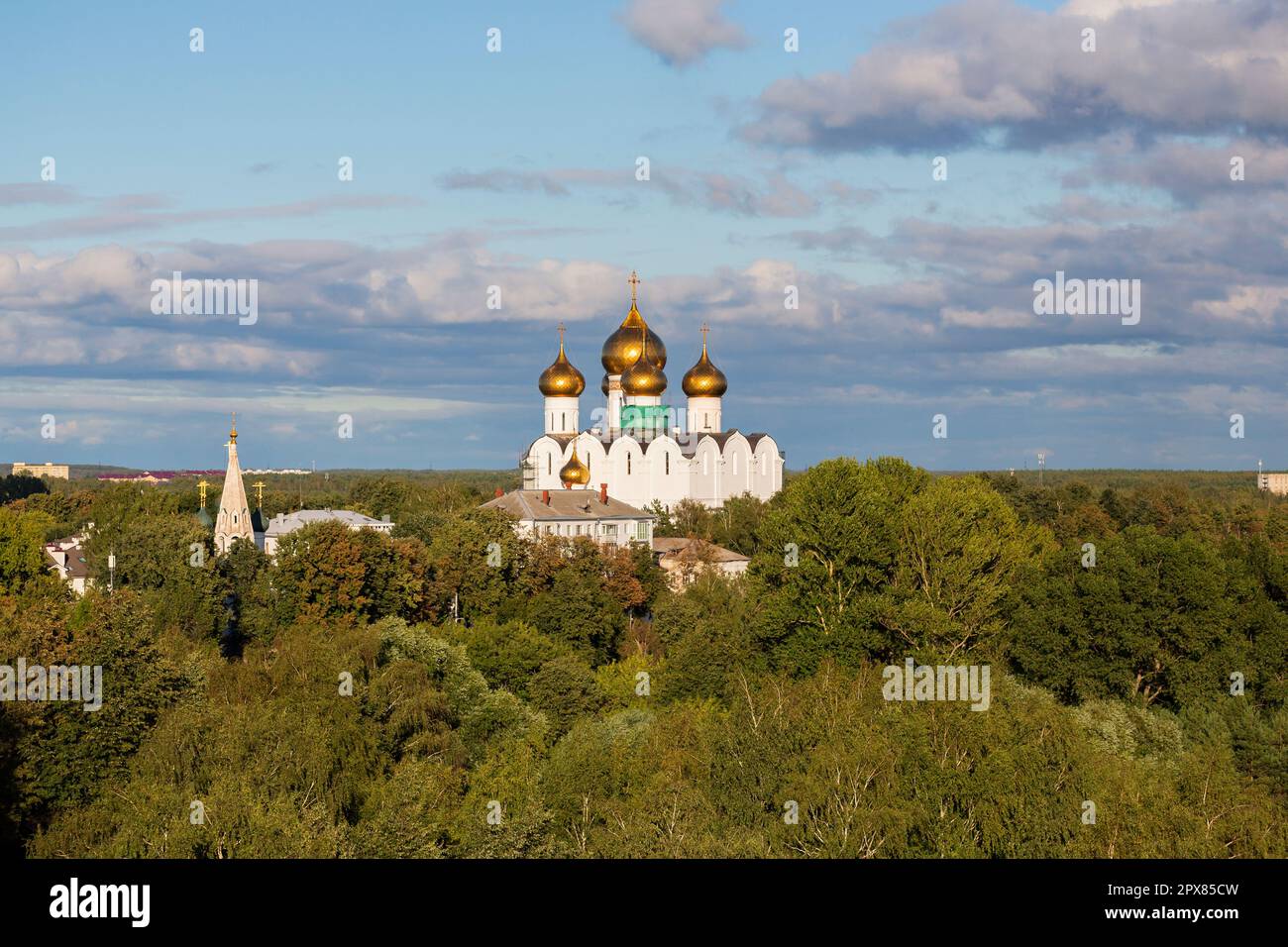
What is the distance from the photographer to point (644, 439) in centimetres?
7581

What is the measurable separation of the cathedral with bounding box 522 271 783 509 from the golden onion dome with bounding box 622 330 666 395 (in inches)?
1.9

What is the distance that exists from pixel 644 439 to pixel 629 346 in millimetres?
4812

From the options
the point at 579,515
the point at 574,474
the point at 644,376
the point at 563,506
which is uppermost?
the point at 644,376

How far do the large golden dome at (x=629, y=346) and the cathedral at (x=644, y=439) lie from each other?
0.05 meters

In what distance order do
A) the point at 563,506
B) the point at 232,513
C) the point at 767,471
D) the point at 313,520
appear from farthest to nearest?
1. the point at 767,471
2. the point at 563,506
3. the point at 313,520
4. the point at 232,513

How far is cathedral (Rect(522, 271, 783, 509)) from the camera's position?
74312mm

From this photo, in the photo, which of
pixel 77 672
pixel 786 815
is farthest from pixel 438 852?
pixel 77 672

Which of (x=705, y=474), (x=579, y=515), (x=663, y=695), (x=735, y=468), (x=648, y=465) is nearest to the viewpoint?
(x=663, y=695)

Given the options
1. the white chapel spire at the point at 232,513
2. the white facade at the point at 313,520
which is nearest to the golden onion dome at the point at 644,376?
the white facade at the point at 313,520

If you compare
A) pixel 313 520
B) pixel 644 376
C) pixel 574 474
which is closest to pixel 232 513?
pixel 313 520

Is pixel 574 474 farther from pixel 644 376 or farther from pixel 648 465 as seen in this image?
pixel 644 376

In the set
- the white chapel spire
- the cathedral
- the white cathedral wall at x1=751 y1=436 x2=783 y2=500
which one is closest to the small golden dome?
the cathedral
